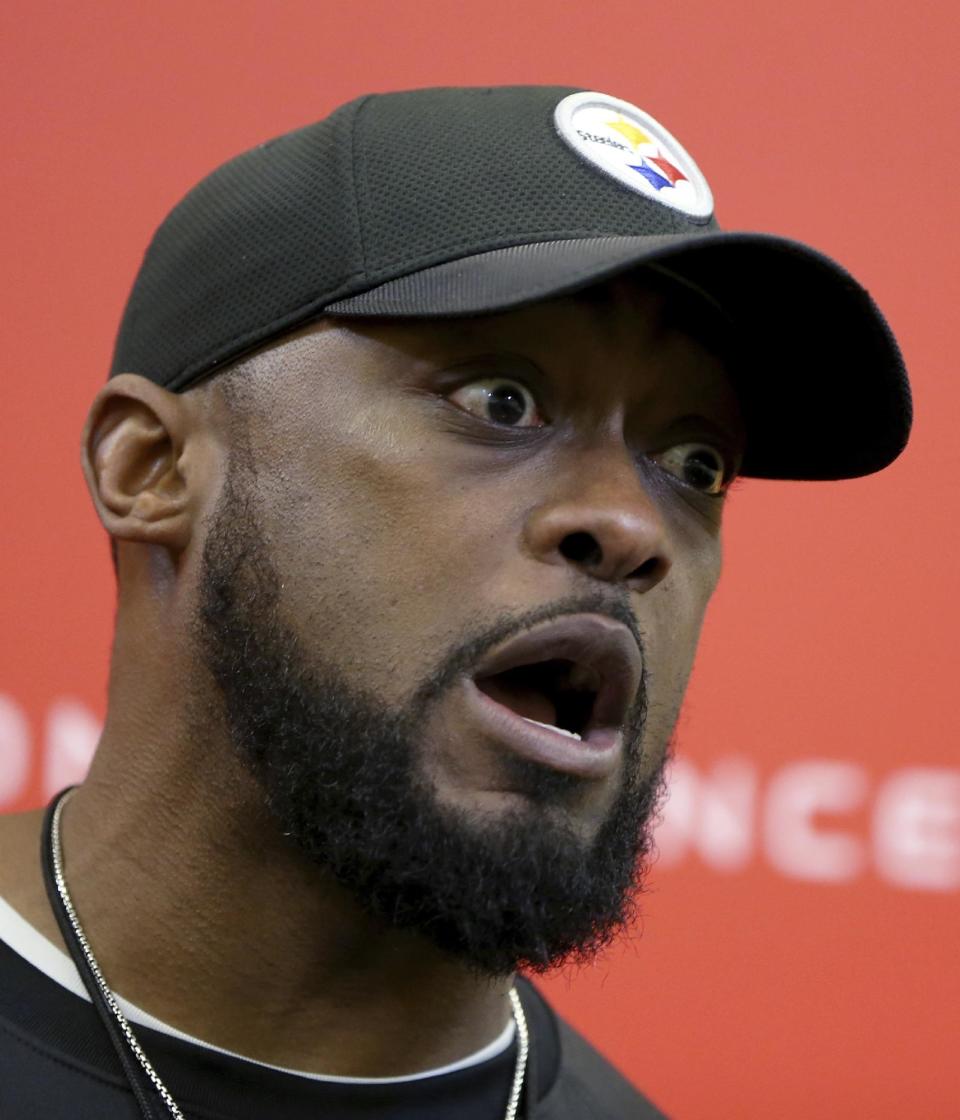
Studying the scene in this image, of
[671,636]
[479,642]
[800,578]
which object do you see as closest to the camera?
[479,642]

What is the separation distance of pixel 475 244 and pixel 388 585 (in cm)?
21

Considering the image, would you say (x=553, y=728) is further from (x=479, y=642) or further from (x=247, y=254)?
(x=247, y=254)

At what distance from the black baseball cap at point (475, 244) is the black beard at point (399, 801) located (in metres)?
0.13

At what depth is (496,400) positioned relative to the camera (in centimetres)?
84

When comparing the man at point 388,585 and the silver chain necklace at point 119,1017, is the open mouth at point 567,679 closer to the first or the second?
the man at point 388,585

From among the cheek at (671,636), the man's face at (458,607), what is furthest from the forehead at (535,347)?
the cheek at (671,636)

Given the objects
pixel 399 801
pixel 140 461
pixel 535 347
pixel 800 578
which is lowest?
pixel 800 578

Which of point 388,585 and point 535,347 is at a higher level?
point 535,347

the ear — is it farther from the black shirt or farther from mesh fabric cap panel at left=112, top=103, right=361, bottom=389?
the black shirt

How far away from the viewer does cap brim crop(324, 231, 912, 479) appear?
2.57 feet

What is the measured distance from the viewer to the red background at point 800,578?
1404 millimetres

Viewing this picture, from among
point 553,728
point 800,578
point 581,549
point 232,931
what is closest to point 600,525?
point 581,549

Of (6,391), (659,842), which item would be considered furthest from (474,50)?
(659,842)

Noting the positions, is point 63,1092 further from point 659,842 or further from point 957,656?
point 957,656
